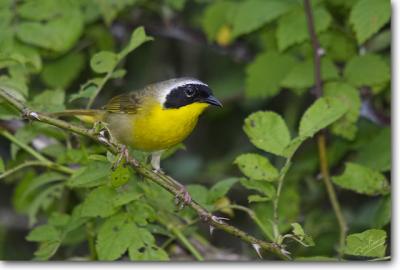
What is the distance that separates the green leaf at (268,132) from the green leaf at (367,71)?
1.95ft

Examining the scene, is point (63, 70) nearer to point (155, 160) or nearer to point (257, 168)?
point (155, 160)

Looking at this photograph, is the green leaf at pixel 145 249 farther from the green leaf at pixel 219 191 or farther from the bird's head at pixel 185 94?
the bird's head at pixel 185 94

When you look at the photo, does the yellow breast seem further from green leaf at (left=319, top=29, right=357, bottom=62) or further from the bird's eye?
green leaf at (left=319, top=29, right=357, bottom=62)

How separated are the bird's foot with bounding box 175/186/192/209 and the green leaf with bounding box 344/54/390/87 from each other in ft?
2.61

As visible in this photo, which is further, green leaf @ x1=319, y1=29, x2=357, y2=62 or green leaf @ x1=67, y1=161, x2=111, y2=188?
green leaf @ x1=319, y1=29, x2=357, y2=62

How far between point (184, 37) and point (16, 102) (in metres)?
1.74

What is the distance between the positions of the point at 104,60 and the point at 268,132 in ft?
1.99

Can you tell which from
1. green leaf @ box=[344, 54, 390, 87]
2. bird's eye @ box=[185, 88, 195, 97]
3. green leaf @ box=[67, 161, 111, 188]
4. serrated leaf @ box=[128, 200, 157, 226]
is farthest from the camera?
green leaf @ box=[344, 54, 390, 87]

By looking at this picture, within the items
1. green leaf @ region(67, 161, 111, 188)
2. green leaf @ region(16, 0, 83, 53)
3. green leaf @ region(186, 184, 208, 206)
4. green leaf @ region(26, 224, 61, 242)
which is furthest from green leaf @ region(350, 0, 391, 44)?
green leaf @ region(26, 224, 61, 242)

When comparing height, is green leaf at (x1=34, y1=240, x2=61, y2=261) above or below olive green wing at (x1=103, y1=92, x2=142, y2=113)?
below

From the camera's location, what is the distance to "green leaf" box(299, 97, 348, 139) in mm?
2586

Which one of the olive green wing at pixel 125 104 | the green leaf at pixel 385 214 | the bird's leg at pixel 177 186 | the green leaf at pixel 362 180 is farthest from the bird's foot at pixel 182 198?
the green leaf at pixel 385 214

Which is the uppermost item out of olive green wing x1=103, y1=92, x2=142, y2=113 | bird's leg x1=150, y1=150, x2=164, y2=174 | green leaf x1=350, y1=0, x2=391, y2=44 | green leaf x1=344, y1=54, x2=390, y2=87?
green leaf x1=350, y1=0, x2=391, y2=44

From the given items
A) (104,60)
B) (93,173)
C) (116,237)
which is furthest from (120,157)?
(104,60)
